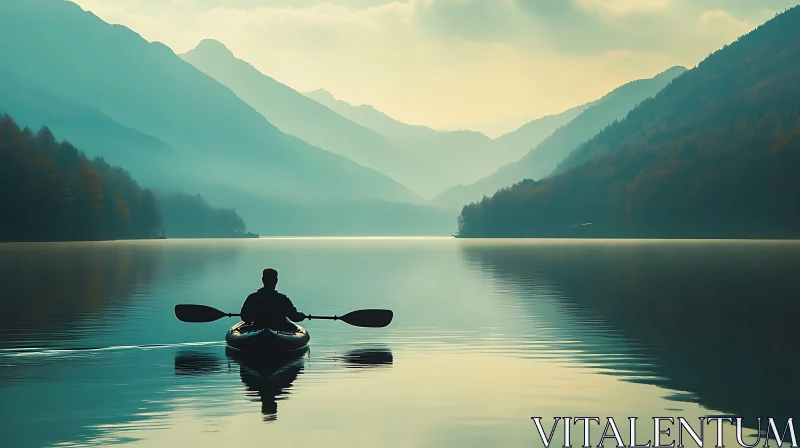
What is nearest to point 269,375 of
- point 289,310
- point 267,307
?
point 267,307

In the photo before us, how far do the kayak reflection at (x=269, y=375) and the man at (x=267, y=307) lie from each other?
4.23 ft

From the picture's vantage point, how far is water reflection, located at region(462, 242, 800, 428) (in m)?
26.2

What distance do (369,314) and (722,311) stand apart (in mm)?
21002

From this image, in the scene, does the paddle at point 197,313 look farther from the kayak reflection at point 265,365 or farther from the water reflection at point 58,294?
the water reflection at point 58,294

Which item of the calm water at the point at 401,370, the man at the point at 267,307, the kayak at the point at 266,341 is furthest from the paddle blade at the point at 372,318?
the man at the point at 267,307

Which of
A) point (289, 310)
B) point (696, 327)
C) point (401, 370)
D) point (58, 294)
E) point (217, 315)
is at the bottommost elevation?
point (401, 370)

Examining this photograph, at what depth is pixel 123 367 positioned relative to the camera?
3072cm

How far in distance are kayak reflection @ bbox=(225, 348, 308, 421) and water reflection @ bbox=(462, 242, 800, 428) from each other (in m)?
10.0

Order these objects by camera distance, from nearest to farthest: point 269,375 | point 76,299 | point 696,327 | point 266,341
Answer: point 269,375 → point 266,341 → point 696,327 → point 76,299

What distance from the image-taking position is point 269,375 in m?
29.1

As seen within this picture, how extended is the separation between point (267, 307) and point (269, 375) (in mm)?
4016

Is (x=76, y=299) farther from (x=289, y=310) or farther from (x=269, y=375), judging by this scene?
(x=269, y=375)

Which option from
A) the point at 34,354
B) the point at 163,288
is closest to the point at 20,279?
the point at 163,288

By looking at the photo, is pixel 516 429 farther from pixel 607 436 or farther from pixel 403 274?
pixel 403 274
